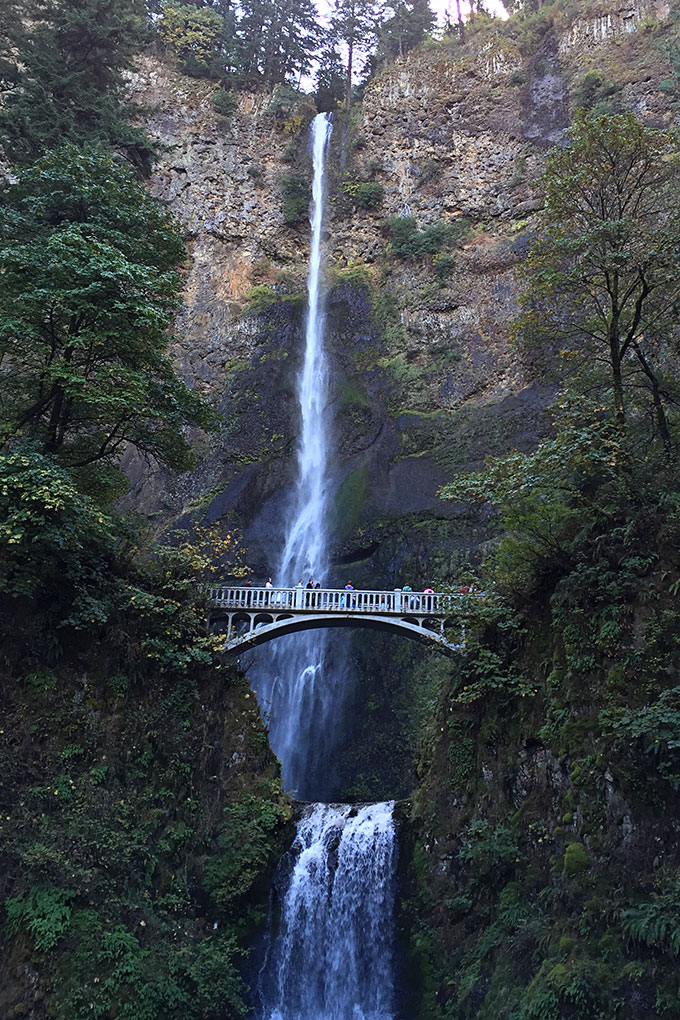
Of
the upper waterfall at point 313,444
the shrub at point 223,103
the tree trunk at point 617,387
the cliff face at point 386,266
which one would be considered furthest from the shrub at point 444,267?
the tree trunk at point 617,387

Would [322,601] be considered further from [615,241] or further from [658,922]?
[658,922]

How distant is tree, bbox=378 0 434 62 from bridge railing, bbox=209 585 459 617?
3542 cm

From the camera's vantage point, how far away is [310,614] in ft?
62.0

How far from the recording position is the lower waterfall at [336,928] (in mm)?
13688

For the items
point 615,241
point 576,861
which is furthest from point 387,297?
point 576,861

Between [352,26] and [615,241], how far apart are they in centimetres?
3780

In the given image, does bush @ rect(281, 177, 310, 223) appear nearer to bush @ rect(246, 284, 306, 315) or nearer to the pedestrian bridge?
bush @ rect(246, 284, 306, 315)

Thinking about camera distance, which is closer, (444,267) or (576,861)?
(576,861)

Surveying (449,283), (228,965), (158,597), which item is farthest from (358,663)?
(449,283)

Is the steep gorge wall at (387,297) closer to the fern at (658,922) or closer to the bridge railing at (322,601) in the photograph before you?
the bridge railing at (322,601)

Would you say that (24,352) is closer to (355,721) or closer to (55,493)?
(55,493)

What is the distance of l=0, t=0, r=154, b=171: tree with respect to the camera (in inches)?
659

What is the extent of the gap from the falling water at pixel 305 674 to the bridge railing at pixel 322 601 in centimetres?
511

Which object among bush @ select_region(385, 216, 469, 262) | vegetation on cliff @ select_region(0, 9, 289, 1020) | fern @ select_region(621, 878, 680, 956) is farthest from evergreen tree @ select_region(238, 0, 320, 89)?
fern @ select_region(621, 878, 680, 956)
